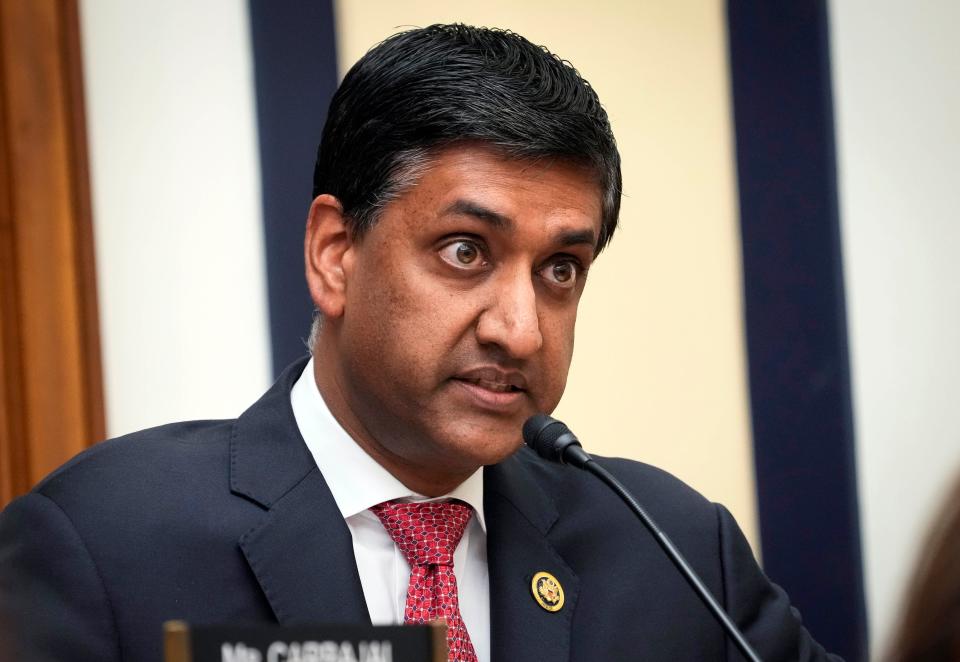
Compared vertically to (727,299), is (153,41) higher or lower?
higher

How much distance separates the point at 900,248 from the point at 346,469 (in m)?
1.52

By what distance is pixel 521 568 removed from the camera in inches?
75.1

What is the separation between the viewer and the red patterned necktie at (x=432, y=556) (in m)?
1.74

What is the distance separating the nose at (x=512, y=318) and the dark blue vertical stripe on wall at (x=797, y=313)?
45.6 inches

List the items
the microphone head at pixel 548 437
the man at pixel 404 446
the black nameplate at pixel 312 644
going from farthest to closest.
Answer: the man at pixel 404 446
the microphone head at pixel 548 437
the black nameplate at pixel 312 644

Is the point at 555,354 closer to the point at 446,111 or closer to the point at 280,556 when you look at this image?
the point at 446,111

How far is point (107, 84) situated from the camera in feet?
8.28

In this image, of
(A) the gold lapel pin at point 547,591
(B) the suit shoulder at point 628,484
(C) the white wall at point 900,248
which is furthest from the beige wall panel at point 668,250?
(A) the gold lapel pin at point 547,591

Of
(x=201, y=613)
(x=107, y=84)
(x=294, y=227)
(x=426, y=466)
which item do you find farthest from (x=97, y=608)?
(x=107, y=84)

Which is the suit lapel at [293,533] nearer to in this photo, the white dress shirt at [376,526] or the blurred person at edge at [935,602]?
the white dress shirt at [376,526]

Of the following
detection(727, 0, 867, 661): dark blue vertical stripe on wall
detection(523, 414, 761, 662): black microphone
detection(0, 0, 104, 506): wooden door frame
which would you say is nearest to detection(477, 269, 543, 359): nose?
detection(523, 414, 761, 662): black microphone

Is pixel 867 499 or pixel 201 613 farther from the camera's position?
pixel 867 499

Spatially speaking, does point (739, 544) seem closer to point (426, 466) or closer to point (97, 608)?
point (426, 466)

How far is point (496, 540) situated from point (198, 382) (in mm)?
878
